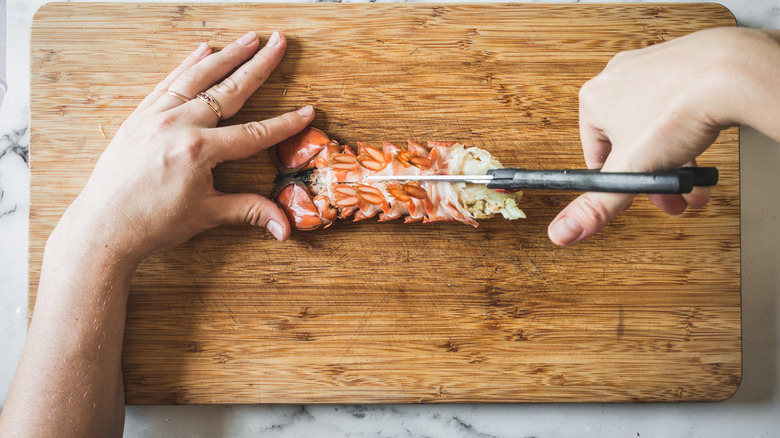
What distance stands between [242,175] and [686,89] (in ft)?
4.92

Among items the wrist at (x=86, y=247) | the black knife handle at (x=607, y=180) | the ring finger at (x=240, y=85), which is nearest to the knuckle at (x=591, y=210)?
the black knife handle at (x=607, y=180)

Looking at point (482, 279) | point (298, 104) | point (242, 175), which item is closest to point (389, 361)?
point (482, 279)

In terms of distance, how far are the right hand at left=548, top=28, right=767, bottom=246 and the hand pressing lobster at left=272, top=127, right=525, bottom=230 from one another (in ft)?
0.99

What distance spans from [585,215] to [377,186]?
0.71 meters

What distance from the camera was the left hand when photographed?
167 cm

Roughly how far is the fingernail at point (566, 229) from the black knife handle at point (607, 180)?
13cm

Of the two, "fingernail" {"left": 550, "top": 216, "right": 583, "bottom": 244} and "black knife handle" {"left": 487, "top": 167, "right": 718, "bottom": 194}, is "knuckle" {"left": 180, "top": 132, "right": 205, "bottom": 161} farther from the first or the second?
"fingernail" {"left": 550, "top": 216, "right": 583, "bottom": 244}

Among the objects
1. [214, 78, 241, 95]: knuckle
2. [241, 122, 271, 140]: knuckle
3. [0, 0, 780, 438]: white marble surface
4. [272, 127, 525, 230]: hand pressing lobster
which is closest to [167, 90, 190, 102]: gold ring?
[214, 78, 241, 95]: knuckle

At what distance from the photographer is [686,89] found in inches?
51.0

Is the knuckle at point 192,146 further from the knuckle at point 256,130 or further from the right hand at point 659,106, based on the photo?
the right hand at point 659,106

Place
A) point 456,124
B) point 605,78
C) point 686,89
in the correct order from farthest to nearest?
point 456,124 < point 605,78 < point 686,89

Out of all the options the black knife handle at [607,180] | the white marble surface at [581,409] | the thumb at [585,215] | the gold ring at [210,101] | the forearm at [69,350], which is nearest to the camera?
the black knife handle at [607,180]

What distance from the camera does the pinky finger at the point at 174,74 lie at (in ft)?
5.85

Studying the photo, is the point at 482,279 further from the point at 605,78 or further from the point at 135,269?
the point at 135,269
